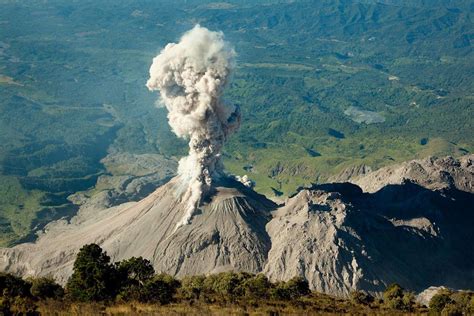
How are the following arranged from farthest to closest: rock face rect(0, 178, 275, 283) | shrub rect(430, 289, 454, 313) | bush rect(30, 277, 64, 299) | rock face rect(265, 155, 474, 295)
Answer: rock face rect(0, 178, 275, 283), rock face rect(265, 155, 474, 295), shrub rect(430, 289, 454, 313), bush rect(30, 277, 64, 299)

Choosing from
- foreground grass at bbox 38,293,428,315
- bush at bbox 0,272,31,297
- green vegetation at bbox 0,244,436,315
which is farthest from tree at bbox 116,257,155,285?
foreground grass at bbox 38,293,428,315

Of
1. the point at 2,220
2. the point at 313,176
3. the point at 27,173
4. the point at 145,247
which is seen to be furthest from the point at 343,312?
the point at 27,173

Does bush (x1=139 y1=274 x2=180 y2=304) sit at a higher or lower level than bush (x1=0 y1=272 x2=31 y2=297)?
higher

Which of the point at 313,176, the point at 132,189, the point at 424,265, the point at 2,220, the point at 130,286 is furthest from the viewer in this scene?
the point at 313,176

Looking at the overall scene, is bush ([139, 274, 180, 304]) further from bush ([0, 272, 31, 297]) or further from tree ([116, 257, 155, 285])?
bush ([0, 272, 31, 297])

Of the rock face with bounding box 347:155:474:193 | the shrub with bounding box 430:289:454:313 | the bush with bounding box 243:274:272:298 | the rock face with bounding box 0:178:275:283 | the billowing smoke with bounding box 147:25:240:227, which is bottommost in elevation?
the rock face with bounding box 0:178:275:283

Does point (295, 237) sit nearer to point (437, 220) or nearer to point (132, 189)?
point (437, 220)
